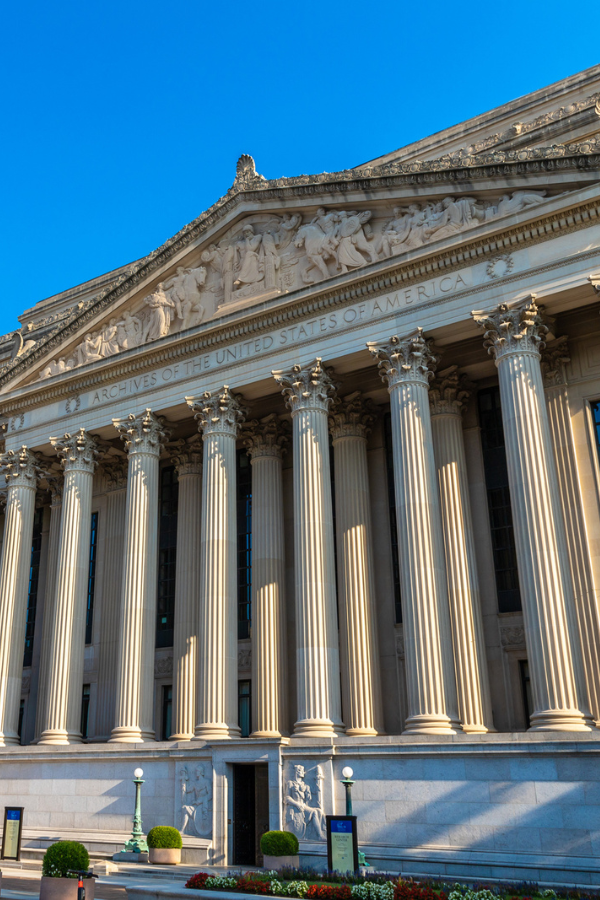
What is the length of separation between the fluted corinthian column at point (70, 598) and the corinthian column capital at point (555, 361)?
65.7 ft

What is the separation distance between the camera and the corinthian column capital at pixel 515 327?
27.9 m

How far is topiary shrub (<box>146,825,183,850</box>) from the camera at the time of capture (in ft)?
87.3

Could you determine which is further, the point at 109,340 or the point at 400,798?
the point at 109,340

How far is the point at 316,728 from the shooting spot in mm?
27562

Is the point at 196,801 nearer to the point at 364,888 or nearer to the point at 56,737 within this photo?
the point at 56,737

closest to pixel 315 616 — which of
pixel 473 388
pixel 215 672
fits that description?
pixel 215 672

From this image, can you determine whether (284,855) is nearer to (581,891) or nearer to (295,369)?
(581,891)

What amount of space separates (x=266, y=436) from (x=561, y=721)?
1806cm

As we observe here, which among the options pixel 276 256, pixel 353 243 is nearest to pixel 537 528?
pixel 353 243

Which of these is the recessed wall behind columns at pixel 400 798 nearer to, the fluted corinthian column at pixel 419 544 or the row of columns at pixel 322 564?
the row of columns at pixel 322 564

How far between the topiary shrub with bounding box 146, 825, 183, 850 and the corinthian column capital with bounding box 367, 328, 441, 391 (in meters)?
16.7

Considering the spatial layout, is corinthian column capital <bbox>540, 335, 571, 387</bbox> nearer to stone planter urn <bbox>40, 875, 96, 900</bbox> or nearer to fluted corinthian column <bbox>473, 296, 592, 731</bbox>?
fluted corinthian column <bbox>473, 296, 592, 731</bbox>

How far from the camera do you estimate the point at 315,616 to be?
29.0 m

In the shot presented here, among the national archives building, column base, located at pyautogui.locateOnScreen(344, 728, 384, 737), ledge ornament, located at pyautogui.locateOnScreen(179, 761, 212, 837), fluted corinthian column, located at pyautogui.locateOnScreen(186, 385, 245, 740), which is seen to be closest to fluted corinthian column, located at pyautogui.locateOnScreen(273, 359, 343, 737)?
the national archives building
